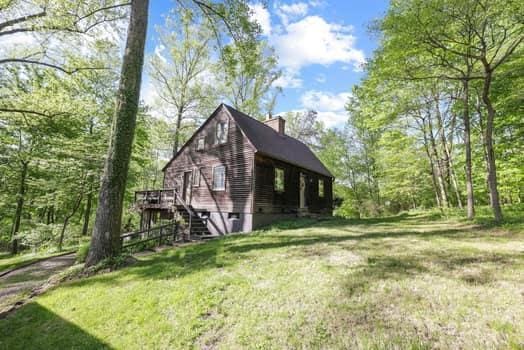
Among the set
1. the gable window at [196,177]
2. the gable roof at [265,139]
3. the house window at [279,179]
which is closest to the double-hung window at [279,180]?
the house window at [279,179]

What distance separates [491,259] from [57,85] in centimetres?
1589

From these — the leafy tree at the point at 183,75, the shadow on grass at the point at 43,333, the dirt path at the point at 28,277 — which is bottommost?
the dirt path at the point at 28,277

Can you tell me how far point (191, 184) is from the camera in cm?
1492

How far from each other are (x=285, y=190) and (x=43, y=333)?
1120 cm

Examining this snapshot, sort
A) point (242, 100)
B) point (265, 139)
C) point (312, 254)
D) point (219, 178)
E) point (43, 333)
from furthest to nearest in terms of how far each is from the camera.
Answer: point (242, 100) < point (265, 139) < point (219, 178) < point (312, 254) < point (43, 333)

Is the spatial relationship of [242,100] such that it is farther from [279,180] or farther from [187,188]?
[279,180]

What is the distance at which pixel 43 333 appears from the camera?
360cm

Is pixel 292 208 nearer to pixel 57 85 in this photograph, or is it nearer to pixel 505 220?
pixel 505 220

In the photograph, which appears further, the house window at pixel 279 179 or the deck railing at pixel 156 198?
the deck railing at pixel 156 198

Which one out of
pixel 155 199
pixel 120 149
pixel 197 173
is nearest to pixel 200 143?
pixel 197 173

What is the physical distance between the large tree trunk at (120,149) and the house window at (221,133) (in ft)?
22.4

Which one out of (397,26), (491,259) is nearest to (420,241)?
(491,259)

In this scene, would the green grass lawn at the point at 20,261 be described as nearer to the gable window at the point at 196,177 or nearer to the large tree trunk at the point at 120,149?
the large tree trunk at the point at 120,149

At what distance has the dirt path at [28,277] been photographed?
5.87m
